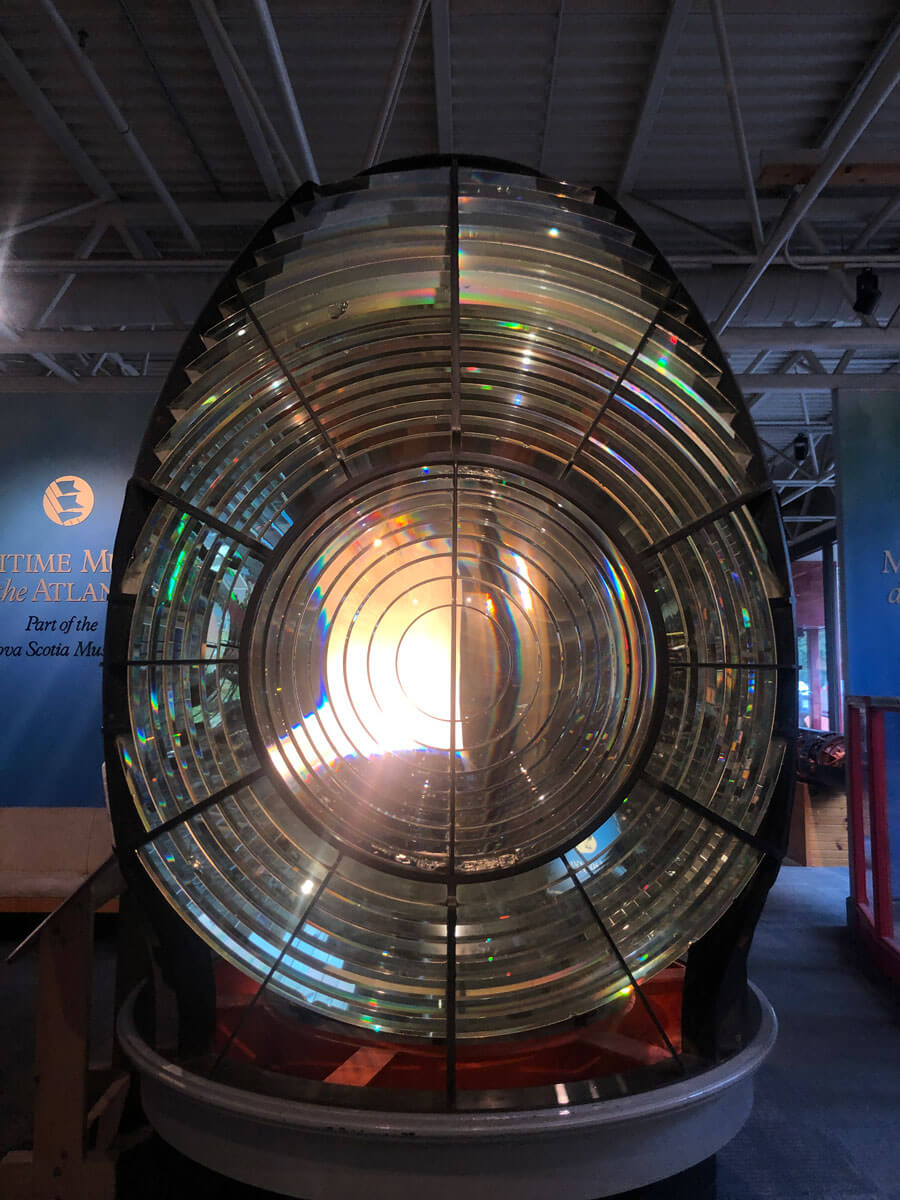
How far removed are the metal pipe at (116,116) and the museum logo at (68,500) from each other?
1768 millimetres

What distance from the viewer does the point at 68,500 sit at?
18.7 feet

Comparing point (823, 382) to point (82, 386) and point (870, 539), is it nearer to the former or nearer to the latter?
point (870, 539)

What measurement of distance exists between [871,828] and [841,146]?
112 inches

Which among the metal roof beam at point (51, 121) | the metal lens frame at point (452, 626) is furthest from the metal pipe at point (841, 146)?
the metal roof beam at point (51, 121)

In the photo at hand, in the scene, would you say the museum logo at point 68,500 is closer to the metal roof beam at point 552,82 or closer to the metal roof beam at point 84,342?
the metal roof beam at point 84,342

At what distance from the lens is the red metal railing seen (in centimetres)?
366

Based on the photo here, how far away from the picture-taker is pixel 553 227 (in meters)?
1.19

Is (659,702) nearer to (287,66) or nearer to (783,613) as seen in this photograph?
(783,613)

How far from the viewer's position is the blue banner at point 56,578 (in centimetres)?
543

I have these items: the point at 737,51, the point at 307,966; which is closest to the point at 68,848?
the point at 307,966

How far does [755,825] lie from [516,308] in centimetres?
80

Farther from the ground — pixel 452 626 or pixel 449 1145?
pixel 452 626

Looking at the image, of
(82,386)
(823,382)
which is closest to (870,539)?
(823,382)

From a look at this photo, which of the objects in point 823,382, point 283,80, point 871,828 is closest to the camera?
point 283,80
